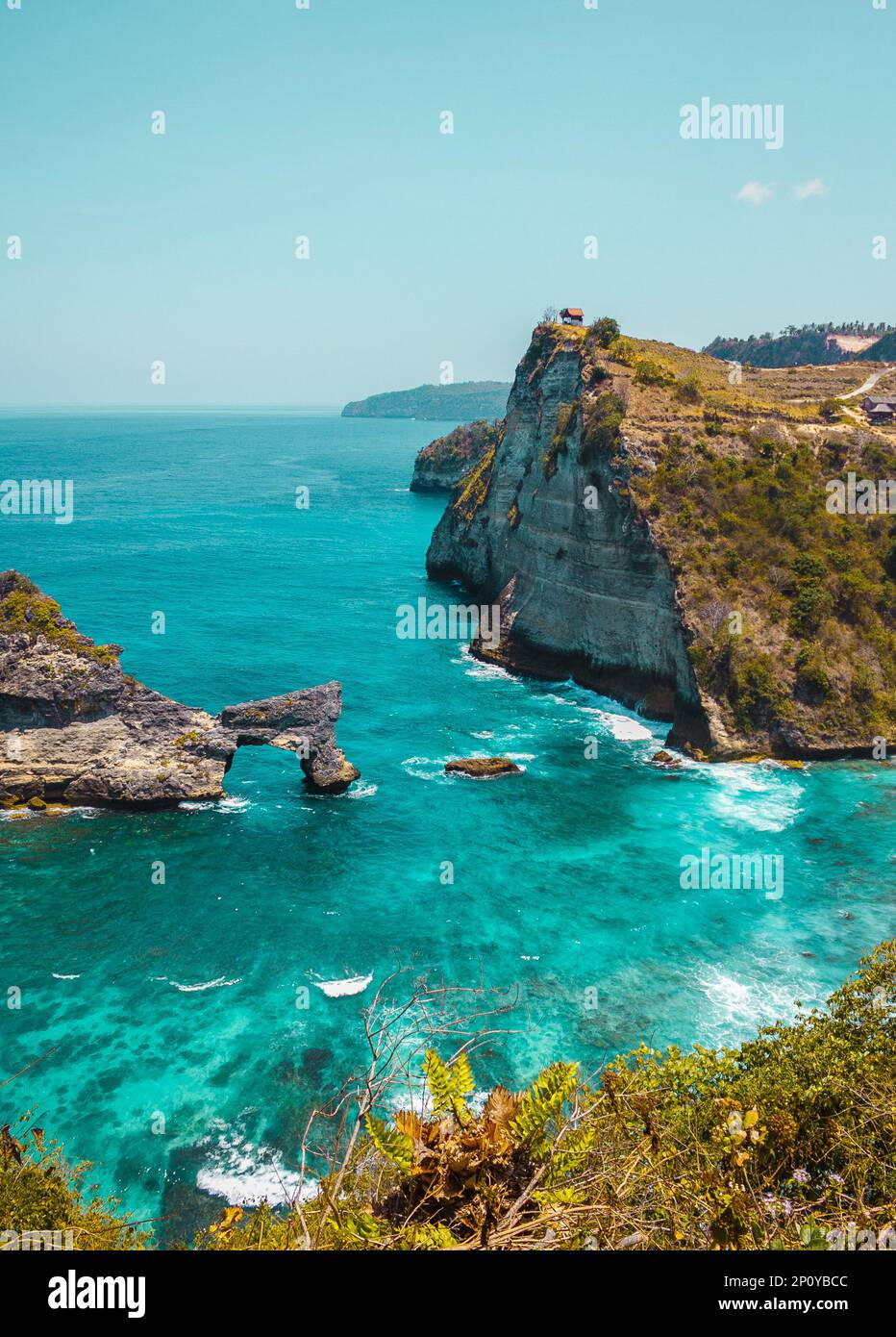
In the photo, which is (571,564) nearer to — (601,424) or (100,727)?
(601,424)

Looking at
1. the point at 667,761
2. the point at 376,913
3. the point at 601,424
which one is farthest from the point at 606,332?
the point at 376,913

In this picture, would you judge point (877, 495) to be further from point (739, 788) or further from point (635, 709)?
point (739, 788)

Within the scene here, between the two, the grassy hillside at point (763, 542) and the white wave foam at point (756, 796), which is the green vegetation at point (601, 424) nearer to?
the grassy hillside at point (763, 542)

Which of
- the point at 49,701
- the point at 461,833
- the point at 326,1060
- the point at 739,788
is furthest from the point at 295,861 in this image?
the point at 739,788

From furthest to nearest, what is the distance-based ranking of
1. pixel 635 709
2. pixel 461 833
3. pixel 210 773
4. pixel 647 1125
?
pixel 635 709
pixel 210 773
pixel 461 833
pixel 647 1125

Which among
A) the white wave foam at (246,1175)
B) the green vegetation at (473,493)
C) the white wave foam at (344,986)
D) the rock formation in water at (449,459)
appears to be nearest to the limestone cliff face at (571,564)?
the green vegetation at (473,493)

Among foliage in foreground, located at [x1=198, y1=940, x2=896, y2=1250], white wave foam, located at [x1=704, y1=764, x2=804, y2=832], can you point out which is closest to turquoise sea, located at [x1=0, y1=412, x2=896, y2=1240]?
white wave foam, located at [x1=704, y1=764, x2=804, y2=832]
